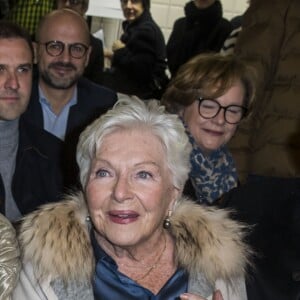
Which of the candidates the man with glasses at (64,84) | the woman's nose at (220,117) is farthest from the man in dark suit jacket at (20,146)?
the woman's nose at (220,117)

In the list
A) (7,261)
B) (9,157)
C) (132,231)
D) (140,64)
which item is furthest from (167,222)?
(140,64)

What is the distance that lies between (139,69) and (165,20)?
1.93m

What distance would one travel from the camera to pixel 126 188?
194cm

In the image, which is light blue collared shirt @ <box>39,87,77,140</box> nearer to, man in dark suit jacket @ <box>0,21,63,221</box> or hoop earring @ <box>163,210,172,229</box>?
man in dark suit jacket @ <box>0,21,63,221</box>

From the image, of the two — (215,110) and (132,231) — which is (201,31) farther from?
(132,231)

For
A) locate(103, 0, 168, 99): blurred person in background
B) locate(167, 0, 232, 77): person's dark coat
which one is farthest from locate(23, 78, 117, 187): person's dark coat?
locate(167, 0, 232, 77): person's dark coat

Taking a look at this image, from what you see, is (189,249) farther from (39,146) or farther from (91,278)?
(39,146)

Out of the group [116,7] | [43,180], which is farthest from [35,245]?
[116,7]

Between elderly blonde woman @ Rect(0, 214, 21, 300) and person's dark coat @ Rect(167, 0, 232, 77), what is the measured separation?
2569mm

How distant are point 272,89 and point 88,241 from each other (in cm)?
166

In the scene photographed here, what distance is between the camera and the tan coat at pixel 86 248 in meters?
1.88

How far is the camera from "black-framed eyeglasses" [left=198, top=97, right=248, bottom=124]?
2.83 meters

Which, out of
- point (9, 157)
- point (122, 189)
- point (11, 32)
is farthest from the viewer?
point (11, 32)

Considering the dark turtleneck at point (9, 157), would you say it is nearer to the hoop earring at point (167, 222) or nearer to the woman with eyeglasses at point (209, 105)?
the woman with eyeglasses at point (209, 105)
